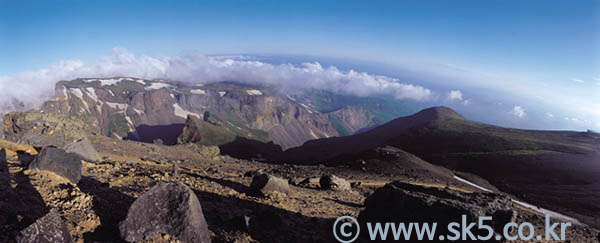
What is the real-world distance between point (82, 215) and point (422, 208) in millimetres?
11486

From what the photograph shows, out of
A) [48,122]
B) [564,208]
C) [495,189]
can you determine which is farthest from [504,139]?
[48,122]

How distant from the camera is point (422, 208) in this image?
10266mm

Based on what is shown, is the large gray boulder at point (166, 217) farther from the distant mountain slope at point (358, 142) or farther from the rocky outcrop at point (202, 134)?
the rocky outcrop at point (202, 134)

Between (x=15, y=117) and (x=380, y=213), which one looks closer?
(x=380, y=213)

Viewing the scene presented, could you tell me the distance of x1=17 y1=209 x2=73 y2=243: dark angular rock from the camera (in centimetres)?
556

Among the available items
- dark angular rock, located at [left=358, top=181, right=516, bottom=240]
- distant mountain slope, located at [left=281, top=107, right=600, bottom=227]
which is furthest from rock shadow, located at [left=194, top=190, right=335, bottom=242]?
distant mountain slope, located at [left=281, top=107, right=600, bottom=227]

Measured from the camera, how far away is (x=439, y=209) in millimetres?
9922

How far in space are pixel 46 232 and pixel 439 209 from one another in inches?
458

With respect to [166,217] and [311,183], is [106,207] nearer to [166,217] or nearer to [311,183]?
[166,217]

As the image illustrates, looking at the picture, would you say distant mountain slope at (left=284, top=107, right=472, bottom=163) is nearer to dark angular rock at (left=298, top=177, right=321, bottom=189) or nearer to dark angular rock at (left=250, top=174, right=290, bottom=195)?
dark angular rock at (left=298, top=177, right=321, bottom=189)

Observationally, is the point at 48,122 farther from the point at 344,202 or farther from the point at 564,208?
the point at 564,208

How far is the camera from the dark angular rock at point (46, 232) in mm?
5559

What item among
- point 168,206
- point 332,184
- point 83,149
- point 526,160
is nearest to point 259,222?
point 168,206

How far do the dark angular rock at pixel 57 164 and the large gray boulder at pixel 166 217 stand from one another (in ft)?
17.1
